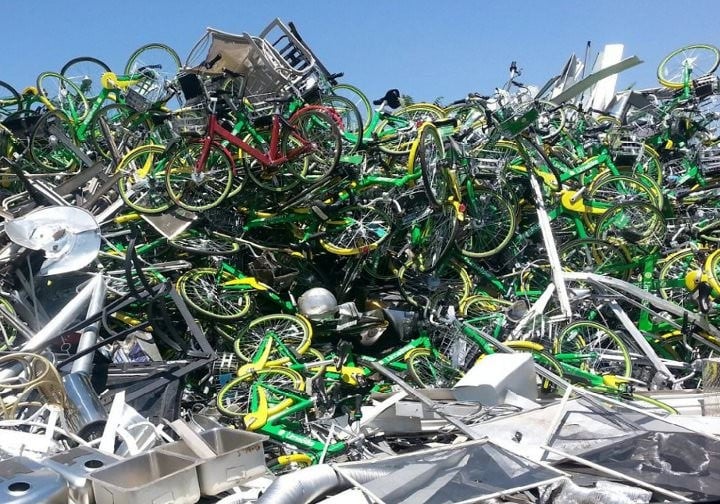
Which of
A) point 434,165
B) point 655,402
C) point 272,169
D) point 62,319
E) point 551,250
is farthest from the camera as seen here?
point 272,169

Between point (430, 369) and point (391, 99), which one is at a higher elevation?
point (391, 99)

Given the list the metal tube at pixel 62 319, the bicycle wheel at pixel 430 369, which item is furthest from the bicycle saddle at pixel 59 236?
the bicycle wheel at pixel 430 369

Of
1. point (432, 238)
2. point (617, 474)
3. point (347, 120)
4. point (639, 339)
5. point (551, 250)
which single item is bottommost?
point (617, 474)

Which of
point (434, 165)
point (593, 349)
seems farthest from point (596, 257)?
point (434, 165)

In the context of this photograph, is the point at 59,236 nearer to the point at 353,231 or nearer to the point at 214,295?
the point at 214,295

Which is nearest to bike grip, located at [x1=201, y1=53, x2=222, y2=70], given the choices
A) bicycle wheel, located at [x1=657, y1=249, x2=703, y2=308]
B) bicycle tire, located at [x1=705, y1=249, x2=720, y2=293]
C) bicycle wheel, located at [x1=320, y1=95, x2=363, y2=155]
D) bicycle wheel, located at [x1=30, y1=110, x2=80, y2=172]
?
bicycle wheel, located at [x1=320, y1=95, x2=363, y2=155]

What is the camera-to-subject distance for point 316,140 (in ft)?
30.2

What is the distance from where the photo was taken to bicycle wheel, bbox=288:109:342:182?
354 inches

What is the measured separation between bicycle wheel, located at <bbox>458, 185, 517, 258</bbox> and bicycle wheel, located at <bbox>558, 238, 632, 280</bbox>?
77 cm

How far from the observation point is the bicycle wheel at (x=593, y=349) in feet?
25.3

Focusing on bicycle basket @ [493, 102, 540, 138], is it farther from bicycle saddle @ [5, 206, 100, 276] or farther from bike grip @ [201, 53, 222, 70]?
bicycle saddle @ [5, 206, 100, 276]

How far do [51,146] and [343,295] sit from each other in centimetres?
536

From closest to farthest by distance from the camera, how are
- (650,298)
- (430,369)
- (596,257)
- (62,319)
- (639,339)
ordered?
(62,319) → (430,369) → (639,339) → (650,298) → (596,257)

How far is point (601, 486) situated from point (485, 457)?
679 millimetres
